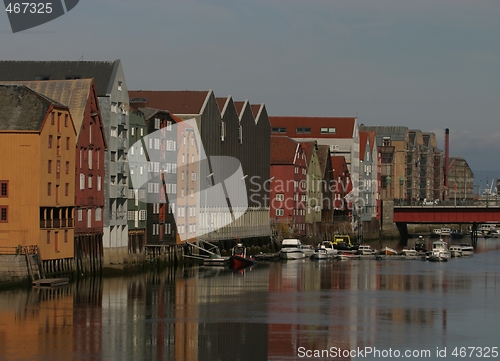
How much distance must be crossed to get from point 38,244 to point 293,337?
29.9 m

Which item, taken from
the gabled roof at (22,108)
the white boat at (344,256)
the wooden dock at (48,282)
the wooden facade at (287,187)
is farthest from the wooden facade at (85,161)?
the wooden facade at (287,187)

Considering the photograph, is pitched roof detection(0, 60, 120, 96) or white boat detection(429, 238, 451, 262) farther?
→ white boat detection(429, 238, 451, 262)

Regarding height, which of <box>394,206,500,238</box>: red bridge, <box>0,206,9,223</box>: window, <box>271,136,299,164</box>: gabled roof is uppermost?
<box>271,136,299,164</box>: gabled roof

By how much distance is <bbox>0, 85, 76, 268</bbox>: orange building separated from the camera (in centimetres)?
8762

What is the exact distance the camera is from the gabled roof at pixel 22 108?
8856 centimetres

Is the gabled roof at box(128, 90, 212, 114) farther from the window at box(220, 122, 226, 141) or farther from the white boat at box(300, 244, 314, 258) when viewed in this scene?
the white boat at box(300, 244, 314, 258)

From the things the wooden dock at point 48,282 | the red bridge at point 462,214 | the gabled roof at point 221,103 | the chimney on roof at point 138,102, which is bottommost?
the wooden dock at point 48,282

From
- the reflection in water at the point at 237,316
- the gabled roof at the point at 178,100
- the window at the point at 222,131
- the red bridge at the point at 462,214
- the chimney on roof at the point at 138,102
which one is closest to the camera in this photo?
the reflection in water at the point at 237,316

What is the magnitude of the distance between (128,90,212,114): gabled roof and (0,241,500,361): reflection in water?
26.6 m

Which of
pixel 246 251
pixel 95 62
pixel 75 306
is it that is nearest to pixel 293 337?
pixel 75 306

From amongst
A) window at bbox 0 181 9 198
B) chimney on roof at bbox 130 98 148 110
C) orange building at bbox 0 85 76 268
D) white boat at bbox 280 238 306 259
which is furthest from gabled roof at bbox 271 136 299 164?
window at bbox 0 181 9 198

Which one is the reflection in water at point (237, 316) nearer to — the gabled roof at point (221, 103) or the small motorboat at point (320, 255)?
the small motorboat at point (320, 255)

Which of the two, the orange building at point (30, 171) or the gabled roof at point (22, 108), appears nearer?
the orange building at point (30, 171)

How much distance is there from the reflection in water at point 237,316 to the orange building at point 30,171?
4892mm
